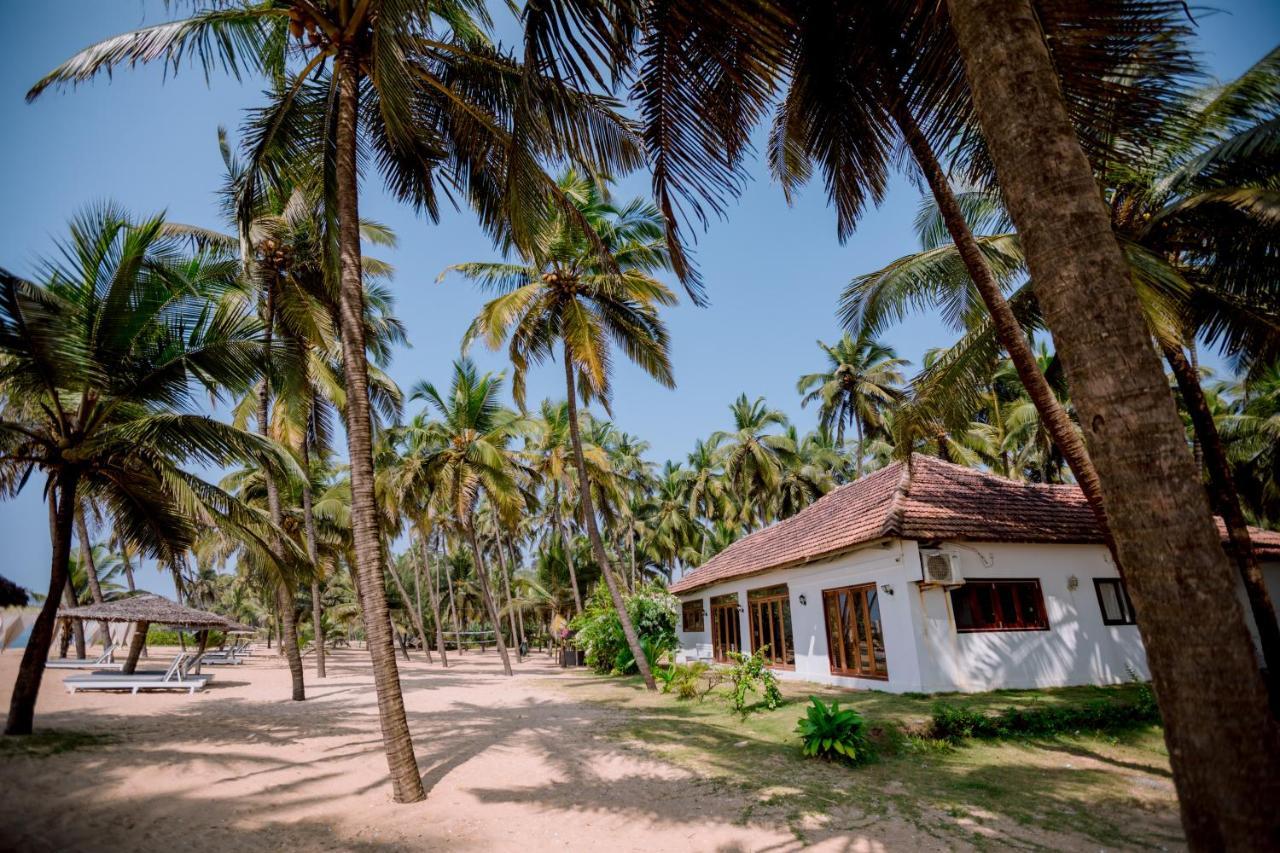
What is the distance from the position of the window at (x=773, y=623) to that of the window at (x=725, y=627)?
979 millimetres

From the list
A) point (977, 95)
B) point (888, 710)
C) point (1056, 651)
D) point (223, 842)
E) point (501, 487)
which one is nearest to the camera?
point (977, 95)

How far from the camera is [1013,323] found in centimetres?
646

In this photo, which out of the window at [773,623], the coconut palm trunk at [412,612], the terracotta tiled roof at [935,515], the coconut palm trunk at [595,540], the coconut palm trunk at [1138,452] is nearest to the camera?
the coconut palm trunk at [1138,452]

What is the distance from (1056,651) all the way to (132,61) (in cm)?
1674

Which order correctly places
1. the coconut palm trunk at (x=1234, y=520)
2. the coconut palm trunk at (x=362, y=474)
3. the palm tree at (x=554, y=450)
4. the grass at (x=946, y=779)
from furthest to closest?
the palm tree at (x=554, y=450)
the coconut palm trunk at (x=1234, y=520)
the coconut palm trunk at (x=362, y=474)
the grass at (x=946, y=779)

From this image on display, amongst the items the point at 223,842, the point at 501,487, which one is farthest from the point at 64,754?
the point at 501,487

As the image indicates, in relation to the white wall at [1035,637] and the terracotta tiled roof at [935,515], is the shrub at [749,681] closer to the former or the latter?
the white wall at [1035,637]

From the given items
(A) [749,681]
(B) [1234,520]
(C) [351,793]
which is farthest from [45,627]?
(B) [1234,520]

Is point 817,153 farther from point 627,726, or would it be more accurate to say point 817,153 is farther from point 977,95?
point 627,726

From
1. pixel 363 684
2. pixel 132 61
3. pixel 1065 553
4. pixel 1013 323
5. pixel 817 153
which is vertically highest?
pixel 132 61

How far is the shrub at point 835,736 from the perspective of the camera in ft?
24.1

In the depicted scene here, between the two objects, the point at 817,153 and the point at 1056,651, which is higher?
the point at 817,153

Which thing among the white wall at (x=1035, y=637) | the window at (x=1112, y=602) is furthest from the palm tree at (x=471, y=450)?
the window at (x=1112, y=602)

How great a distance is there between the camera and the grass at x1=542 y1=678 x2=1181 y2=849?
5.29 metres
